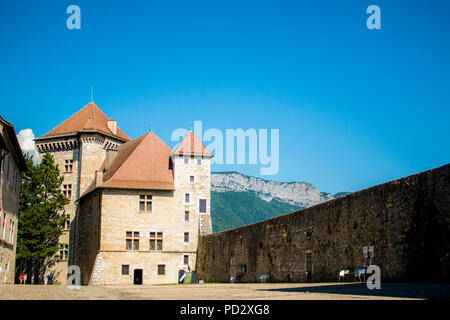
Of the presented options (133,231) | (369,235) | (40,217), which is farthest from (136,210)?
(369,235)

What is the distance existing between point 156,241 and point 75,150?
15172 mm

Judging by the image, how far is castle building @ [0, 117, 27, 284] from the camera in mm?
24672

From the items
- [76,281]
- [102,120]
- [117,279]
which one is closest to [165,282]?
[117,279]

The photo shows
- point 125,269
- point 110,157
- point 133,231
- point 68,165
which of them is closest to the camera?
point 125,269

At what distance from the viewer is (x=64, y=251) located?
4919 centimetres

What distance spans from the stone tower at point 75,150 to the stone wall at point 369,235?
81.3 ft

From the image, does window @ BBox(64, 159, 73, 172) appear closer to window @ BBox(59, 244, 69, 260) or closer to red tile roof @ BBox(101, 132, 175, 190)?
red tile roof @ BBox(101, 132, 175, 190)

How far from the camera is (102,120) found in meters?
52.6

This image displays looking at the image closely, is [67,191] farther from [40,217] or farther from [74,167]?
[40,217]

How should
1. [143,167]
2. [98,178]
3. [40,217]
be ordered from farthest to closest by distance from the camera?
[40,217] < [98,178] < [143,167]

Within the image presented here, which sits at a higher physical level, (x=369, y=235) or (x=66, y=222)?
(x=66, y=222)

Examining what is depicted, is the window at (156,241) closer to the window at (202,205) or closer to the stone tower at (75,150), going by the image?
the window at (202,205)

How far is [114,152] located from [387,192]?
35210 millimetres
